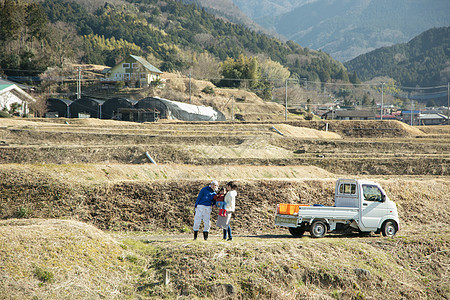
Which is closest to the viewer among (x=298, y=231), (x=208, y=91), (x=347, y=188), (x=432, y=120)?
(x=298, y=231)

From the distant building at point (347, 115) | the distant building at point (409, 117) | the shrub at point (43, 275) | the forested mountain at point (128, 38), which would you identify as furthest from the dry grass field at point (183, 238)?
the distant building at point (409, 117)

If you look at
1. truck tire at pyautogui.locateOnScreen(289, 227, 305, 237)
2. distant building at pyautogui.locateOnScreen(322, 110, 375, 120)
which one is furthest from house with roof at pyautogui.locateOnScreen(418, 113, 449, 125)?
truck tire at pyautogui.locateOnScreen(289, 227, 305, 237)

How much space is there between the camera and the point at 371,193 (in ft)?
44.2

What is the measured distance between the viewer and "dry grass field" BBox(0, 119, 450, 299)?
30.0ft

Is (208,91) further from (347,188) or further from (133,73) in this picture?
(347,188)

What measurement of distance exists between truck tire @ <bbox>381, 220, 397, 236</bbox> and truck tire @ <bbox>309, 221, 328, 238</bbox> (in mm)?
2094

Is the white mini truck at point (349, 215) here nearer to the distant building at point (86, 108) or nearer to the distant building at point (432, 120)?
the distant building at point (86, 108)

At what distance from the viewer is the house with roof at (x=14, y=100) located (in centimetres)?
5241

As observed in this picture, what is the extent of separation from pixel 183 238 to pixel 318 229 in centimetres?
414

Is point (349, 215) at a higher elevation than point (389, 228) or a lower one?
higher

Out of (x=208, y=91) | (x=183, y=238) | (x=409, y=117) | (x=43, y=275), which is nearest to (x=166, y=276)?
(x=43, y=275)

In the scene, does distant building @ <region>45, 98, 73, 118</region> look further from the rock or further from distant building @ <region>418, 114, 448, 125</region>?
distant building @ <region>418, 114, 448, 125</region>

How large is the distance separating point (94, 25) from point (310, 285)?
5697 inches

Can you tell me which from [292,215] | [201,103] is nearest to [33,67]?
[201,103]
